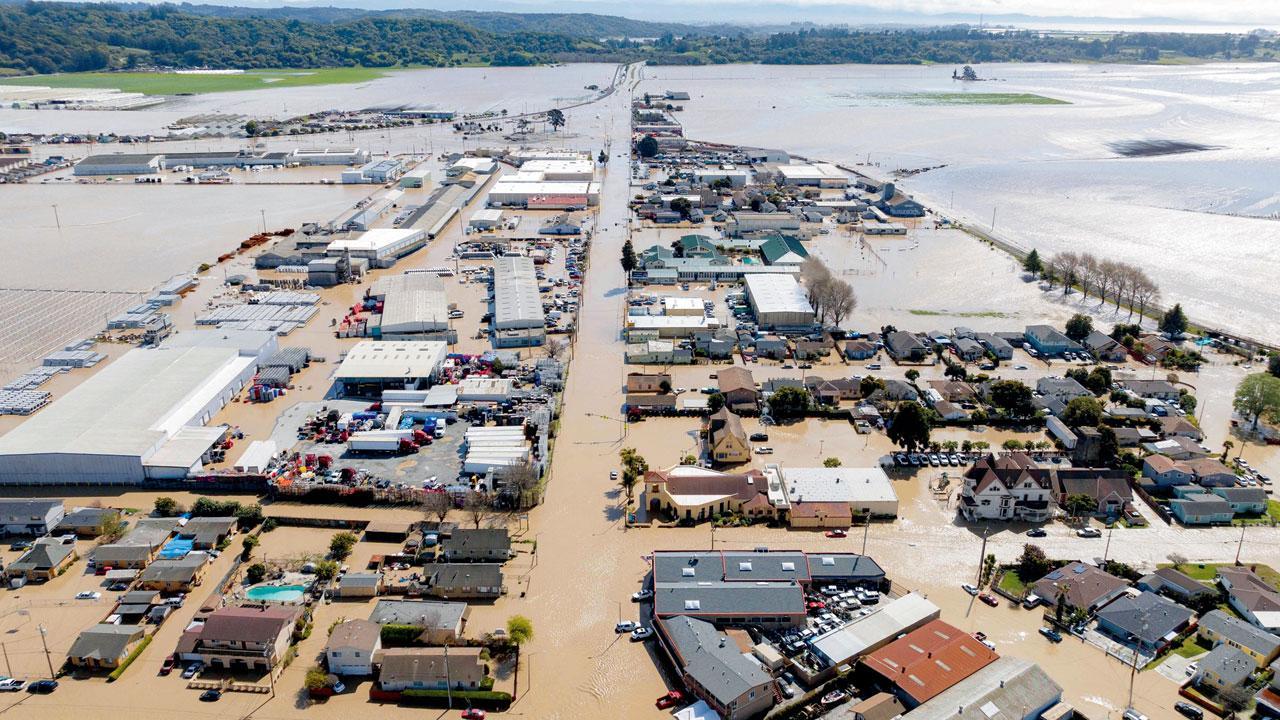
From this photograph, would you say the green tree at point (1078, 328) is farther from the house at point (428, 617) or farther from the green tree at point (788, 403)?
the house at point (428, 617)

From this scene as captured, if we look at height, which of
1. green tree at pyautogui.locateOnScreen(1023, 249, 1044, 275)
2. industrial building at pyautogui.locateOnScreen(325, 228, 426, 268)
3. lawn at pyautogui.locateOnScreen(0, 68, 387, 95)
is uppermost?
lawn at pyautogui.locateOnScreen(0, 68, 387, 95)

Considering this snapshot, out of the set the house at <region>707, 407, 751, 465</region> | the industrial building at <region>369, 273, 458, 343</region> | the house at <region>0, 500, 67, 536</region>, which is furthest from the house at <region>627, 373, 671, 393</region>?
the house at <region>0, 500, 67, 536</region>

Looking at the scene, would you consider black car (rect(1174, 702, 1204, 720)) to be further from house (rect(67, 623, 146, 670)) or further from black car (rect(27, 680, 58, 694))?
black car (rect(27, 680, 58, 694))

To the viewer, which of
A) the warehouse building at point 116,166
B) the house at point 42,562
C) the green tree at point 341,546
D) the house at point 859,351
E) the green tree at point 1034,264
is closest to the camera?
the house at point 42,562

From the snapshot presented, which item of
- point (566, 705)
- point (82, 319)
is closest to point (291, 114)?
point (82, 319)

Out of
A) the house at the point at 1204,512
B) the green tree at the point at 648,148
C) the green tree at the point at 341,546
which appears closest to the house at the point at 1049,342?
the house at the point at 1204,512

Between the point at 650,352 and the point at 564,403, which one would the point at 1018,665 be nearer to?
the point at 564,403

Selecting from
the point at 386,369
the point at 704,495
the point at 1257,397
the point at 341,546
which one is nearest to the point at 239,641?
the point at 341,546
